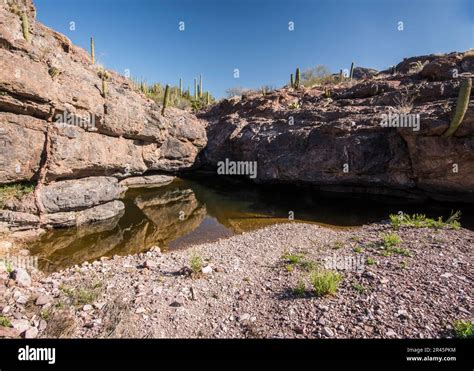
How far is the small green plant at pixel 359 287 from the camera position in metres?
4.36

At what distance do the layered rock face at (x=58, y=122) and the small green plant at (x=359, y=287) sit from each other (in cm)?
937

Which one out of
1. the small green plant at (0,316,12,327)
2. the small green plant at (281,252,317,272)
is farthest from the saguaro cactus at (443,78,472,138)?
the small green plant at (0,316,12,327)

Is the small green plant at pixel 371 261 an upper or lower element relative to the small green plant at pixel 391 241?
lower

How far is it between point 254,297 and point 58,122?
908 centimetres

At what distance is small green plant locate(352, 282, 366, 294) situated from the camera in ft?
14.3

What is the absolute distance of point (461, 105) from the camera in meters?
8.93

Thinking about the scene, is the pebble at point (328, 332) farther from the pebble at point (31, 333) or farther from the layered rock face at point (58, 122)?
the layered rock face at point (58, 122)

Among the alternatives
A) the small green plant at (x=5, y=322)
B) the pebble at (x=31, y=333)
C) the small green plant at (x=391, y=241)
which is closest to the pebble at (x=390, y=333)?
the small green plant at (x=391, y=241)

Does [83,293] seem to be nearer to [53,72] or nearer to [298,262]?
[298,262]

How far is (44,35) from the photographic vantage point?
9672 millimetres

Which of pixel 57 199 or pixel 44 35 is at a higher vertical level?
pixel 44 35
